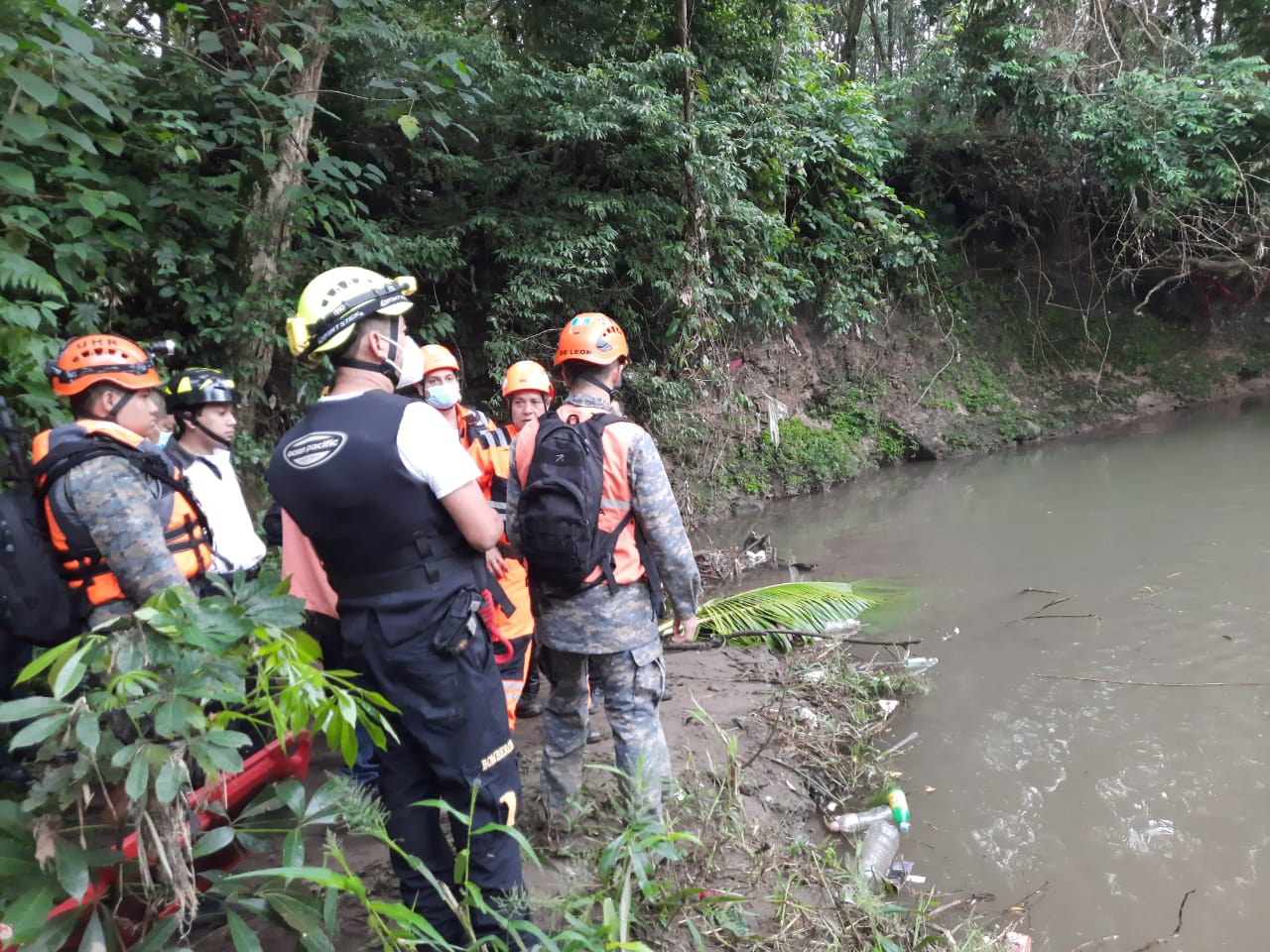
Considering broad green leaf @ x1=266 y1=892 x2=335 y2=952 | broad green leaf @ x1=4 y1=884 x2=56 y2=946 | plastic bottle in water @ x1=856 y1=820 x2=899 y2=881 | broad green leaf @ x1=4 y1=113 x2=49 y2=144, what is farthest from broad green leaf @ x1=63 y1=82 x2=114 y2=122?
plastic bottle in water @ x1=856 y1=820 x2=899 y2=881

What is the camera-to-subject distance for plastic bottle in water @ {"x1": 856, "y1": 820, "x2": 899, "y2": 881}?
3.43 m

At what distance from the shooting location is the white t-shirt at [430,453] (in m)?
2.04

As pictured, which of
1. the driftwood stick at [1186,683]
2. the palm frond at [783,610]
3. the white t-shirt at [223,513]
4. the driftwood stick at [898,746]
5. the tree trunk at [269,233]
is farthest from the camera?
the palm frond at [783,610]

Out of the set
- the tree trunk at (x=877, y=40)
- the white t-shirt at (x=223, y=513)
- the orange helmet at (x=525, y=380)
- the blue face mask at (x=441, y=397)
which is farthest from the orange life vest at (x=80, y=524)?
the tree trunk at (x=877, y=40)

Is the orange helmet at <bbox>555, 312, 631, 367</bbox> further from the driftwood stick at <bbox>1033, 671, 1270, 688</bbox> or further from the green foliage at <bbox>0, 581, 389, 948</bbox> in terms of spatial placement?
the driftwood stick at <bbox>1033, 671, 1270, 688</bbox>

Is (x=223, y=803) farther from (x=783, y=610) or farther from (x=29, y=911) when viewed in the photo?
(x=783, y=610)

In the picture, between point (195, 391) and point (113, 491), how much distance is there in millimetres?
1139

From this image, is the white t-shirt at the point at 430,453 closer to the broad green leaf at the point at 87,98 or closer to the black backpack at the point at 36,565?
the black backpack at the point at 36,565

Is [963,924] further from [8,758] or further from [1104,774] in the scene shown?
[8,758]

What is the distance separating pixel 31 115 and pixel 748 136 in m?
7.65

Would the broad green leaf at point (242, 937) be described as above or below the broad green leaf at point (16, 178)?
below

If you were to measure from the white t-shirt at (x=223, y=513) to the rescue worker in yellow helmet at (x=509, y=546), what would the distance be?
102 cm

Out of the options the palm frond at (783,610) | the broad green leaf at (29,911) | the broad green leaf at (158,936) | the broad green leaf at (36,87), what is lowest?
the palm frond at (783,610)

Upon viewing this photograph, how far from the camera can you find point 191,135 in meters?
5.10
